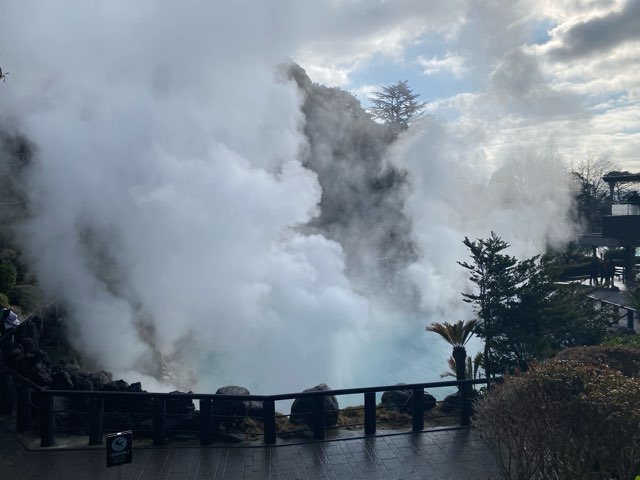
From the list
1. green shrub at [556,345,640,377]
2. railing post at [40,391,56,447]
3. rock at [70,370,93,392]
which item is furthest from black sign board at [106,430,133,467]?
green shrub at [556,345,640,377]

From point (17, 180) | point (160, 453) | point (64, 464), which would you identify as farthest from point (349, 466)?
point (17, 180)

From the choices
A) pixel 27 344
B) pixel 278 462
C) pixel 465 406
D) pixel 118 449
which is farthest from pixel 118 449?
pixel 27 344

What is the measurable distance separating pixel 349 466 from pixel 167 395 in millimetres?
2610

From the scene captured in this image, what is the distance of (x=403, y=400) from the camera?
8859mm

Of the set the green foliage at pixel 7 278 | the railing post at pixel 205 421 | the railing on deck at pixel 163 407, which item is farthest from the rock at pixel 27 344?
the railing post at pixel 205 421

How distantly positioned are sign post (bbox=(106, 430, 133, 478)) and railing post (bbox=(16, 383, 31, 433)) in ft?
10.3

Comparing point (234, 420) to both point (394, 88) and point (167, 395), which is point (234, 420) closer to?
point (167, 395)

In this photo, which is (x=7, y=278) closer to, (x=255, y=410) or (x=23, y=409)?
(x=23, y=409)

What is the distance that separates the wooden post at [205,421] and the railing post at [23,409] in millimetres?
2537

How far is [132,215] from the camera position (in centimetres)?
1333

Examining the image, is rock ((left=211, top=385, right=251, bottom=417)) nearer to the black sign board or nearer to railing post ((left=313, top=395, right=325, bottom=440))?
railing post ((left=313, top=395, right=325, bottom=440))

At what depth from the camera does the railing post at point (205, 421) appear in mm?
7246

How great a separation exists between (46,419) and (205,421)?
2.12 m

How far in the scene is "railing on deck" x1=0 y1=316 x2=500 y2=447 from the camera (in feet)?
23.6
